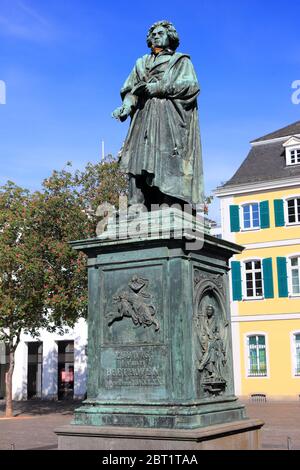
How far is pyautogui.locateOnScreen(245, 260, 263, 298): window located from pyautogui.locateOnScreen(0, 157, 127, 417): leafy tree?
11.5 metres

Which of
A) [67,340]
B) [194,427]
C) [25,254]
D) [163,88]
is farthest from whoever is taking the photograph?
[67,340]

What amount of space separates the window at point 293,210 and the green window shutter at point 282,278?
1.96 m

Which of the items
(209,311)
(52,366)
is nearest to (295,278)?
(52,366)

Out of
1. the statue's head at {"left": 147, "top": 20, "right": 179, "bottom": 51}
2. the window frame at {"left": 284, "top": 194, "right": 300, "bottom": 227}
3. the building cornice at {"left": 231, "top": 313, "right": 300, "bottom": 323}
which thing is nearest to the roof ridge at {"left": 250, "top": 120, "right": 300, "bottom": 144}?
the window frame at {"left": 284, "top": 194, "right": 300, "bottom": 227}

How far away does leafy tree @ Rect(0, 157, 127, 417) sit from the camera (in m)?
23.4

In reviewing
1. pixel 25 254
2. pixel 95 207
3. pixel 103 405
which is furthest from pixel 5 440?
pixel 103 405

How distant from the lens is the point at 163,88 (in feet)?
25.5

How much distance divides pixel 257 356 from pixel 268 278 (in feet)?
12.3

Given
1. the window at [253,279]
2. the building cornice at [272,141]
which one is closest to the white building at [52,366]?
the window at [253,279]

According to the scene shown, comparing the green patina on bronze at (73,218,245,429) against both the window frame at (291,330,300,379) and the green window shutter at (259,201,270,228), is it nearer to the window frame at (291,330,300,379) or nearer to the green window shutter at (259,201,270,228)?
the window frame at (291,330,300,379)

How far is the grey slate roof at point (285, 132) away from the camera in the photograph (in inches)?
1428

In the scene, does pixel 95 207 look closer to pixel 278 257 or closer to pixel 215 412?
pixel 278 257

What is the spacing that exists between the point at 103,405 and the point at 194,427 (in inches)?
40.9

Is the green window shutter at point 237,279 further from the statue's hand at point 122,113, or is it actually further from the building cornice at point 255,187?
the statue's hand at point 122,113
